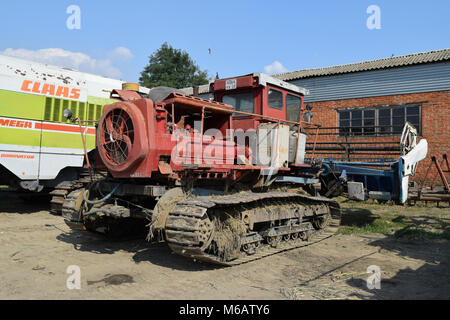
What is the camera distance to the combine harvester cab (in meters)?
9.78

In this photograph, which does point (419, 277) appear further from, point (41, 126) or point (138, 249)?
point (41, 126)

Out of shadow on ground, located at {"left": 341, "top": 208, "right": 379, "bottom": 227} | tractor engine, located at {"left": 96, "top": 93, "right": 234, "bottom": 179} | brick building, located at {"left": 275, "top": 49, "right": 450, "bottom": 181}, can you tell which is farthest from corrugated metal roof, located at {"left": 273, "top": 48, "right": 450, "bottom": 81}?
tractor engine, located at {"left": 96, "top": 93, "right": 234, "bottom": 179}

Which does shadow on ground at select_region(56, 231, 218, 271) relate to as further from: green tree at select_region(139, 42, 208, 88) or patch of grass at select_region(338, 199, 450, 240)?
green tree at select_region(139, 42, 208, 88)

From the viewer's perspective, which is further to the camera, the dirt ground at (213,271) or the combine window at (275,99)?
the combine window at (275,99)

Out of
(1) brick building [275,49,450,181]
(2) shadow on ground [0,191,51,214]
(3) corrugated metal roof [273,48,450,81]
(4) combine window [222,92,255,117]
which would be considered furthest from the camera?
(3) corrugated metal roof [273,48,450,81]

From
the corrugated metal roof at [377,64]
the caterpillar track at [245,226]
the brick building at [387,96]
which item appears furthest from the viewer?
the corrugated metal roof at [377,64]

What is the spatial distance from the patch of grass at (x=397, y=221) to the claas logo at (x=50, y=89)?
8.50 m

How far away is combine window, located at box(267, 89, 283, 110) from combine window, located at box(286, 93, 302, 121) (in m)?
0.26

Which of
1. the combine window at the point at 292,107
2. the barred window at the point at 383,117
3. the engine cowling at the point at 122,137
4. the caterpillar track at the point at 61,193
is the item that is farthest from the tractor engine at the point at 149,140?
the barred window at the point at 383,117

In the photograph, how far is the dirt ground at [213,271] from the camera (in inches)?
182

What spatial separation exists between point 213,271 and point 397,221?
637cm

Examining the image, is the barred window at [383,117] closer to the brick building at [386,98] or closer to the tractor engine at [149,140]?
the brick building at [386,98]

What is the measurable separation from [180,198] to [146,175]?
659 mm
